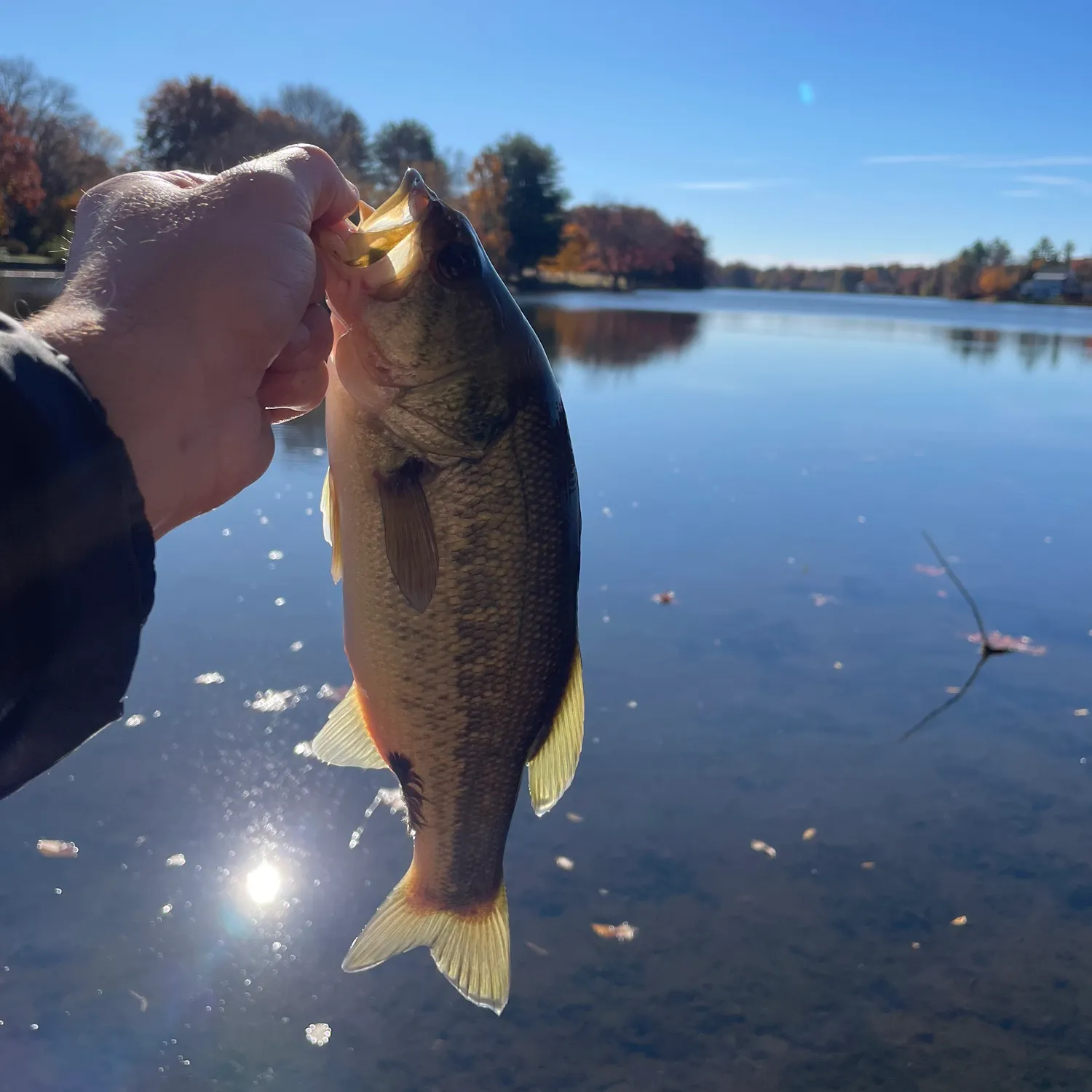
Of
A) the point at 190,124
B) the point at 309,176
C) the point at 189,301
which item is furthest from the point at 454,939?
the point at 190,124

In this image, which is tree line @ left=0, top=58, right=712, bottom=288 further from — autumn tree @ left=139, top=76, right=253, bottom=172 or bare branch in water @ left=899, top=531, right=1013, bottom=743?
bare branch in water @ left=899, top=531, right=1013, bottom=743

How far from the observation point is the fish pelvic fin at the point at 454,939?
7.37 ft

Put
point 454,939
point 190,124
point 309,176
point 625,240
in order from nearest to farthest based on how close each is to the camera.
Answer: point 309,176
point 454,939
point 190,124
point 625,240

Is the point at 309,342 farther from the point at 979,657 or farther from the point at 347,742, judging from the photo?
the point at 979,657

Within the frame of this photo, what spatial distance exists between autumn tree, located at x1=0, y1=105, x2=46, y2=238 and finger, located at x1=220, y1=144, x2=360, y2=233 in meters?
25.0

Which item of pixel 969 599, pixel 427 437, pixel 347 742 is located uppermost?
pixel 427 437

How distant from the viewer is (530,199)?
58406mm

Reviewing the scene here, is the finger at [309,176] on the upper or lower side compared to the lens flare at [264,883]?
upper

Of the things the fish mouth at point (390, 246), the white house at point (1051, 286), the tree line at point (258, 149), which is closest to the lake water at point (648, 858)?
the fish mouth at point (390, 246)

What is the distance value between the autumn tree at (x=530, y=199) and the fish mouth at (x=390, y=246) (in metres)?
59.4

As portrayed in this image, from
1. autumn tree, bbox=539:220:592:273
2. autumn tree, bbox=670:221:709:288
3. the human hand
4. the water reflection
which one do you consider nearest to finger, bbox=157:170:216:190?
the human hand

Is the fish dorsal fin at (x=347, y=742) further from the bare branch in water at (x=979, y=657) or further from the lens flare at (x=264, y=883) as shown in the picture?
the bare branch in water at (x=979, y=657)

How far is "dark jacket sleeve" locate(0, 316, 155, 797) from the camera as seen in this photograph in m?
1.44

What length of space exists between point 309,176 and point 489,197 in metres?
58.3
